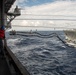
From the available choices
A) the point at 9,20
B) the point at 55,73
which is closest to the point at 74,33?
the point at 9,20

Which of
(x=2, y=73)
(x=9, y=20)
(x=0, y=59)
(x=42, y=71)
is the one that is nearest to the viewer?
(x=2, y=73)

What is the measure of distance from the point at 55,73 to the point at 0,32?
967 cm

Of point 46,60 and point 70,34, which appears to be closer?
point 46,60

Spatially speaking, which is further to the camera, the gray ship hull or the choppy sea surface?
the gray ship hull

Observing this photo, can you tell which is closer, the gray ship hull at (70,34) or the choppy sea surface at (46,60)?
the choppy sea surface at (46,60)

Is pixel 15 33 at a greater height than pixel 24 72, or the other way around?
pixel 24 72

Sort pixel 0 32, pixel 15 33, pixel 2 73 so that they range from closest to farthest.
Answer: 1. pixel 2 73
2. pixel 0 32
3. pixel 15 33

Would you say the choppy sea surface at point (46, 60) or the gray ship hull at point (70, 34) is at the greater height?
the choppy sea surface at point (46, 60)

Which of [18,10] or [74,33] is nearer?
[18,10]

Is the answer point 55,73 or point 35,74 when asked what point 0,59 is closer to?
point 35,74

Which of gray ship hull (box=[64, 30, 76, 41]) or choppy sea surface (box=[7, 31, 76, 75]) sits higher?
choppy sea surface (box=[7, 31, 76, 75])

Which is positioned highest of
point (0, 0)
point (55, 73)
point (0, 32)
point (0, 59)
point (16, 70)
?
point (0, 0)

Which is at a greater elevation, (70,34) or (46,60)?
(46,60)

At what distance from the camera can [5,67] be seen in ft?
35.5
